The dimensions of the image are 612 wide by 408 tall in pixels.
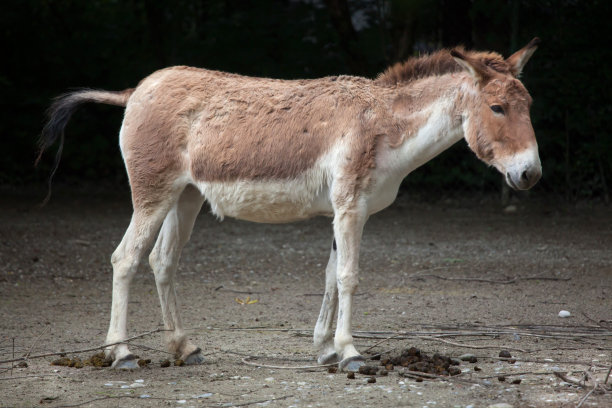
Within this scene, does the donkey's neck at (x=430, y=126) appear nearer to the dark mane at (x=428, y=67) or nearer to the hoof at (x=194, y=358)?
the dark mane at (x=428, y=67)

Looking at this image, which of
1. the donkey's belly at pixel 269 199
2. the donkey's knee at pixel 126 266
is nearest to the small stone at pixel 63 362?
the donkey's knee at pixel 126 266

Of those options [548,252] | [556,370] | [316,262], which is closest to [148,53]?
[316,262]

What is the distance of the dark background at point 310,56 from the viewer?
11.0 m

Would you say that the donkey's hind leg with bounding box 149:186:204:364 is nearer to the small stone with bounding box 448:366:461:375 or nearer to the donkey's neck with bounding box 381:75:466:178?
the donkey's neck with bounding box 381:75:466:178

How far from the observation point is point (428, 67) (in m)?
5.20

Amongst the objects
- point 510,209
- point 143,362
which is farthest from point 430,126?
point 510,209

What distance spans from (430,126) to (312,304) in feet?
8.56

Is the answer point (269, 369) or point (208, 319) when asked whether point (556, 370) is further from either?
point (208, 319)

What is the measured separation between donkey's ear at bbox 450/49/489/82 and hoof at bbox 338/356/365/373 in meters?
1.90

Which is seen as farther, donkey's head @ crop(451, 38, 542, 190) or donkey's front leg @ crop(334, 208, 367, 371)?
donkey's front leg @ crop(334, 208, 367, 371)

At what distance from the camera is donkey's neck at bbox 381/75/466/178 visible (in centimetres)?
501

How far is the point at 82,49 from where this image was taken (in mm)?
12477

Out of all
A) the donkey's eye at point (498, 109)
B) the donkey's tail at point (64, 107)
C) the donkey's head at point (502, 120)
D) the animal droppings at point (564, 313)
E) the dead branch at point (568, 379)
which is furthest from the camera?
the animal droppings at point (564, 313)

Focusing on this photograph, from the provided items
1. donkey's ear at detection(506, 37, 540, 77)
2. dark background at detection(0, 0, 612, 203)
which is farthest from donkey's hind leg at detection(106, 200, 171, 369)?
dark background at detection(0, 0, 612, 203)
